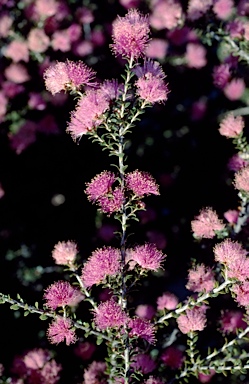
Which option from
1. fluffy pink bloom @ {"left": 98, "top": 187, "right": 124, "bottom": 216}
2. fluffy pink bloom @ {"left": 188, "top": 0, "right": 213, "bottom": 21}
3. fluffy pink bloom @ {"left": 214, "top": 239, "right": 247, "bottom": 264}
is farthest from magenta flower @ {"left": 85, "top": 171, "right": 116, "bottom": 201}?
fluffy pink bloom @ {"left": 188, "top": 0, "right": 213, "bottom": 21}

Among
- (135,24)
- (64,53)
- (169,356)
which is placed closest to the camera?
(135,24)

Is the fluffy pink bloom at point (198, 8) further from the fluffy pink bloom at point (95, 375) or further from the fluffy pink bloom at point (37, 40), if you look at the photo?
the fluffy pink bloom at point (95, 375)

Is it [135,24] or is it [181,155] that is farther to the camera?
[181,155]

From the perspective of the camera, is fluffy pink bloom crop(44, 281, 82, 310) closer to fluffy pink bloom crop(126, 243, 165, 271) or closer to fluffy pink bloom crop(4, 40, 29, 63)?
fluffy pink bloom crop(126, 243, 165, 271)

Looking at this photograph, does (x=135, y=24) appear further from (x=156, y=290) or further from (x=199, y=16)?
(x=156, y=290)

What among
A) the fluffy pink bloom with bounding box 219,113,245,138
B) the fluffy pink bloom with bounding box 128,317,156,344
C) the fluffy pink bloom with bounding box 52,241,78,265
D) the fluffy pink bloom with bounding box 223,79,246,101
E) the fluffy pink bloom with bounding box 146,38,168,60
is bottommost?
the fluffy pink bloom with bounding box 128,317,156,344

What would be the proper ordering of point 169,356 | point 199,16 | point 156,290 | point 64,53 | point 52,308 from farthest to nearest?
point 64,53
point 156,290
point 199,16
point 169,356
point 52,308

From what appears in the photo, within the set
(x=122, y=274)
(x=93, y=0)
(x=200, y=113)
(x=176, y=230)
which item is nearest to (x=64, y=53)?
(x=93, y=0)

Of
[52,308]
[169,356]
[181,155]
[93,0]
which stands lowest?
[169,356]
